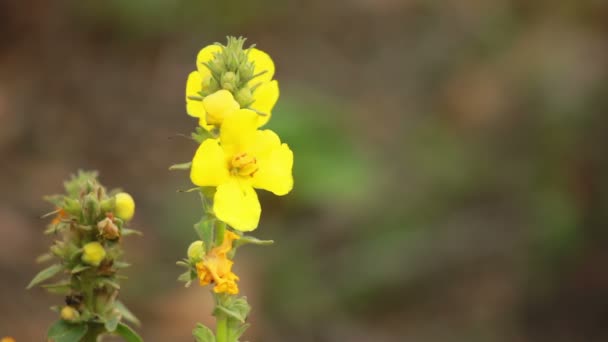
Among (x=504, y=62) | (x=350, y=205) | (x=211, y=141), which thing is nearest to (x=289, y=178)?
(x=211, y=141)

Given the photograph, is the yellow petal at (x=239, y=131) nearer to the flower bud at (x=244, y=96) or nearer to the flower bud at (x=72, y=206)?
the flower bud at (x=244, y=96)

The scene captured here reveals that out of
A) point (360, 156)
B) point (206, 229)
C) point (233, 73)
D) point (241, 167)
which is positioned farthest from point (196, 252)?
point (360, 156)

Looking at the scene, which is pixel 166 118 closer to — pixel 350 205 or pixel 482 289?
pixel 350 205

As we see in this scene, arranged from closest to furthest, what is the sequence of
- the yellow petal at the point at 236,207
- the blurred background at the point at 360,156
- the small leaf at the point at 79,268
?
the yellow petal at the point at 236,207, the small leaf at the point at 79,268, the blurred background at the point at 360,156

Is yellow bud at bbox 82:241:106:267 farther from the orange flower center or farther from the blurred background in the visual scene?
the blurred background

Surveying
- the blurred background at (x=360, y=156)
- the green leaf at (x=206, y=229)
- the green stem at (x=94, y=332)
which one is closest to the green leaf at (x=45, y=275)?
the green stem at (x=94, y=332)

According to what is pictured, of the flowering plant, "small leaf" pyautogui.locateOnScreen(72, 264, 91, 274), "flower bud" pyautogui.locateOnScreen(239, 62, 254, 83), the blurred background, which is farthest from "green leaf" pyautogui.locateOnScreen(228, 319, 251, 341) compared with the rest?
the blurred background
